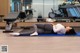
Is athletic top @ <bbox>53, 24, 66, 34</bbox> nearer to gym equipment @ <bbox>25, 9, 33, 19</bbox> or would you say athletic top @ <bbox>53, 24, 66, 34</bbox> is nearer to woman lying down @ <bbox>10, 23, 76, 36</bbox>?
woman lying down @ <bbox>10, 23, 76, 36</bbox>

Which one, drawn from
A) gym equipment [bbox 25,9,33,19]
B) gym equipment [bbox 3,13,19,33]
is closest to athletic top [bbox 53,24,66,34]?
gym equipment [bbox 3,13,19,33]

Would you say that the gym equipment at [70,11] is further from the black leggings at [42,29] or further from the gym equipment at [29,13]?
the black leggings at [42,29]

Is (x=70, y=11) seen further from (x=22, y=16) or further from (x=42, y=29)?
(x=22, y=16)
